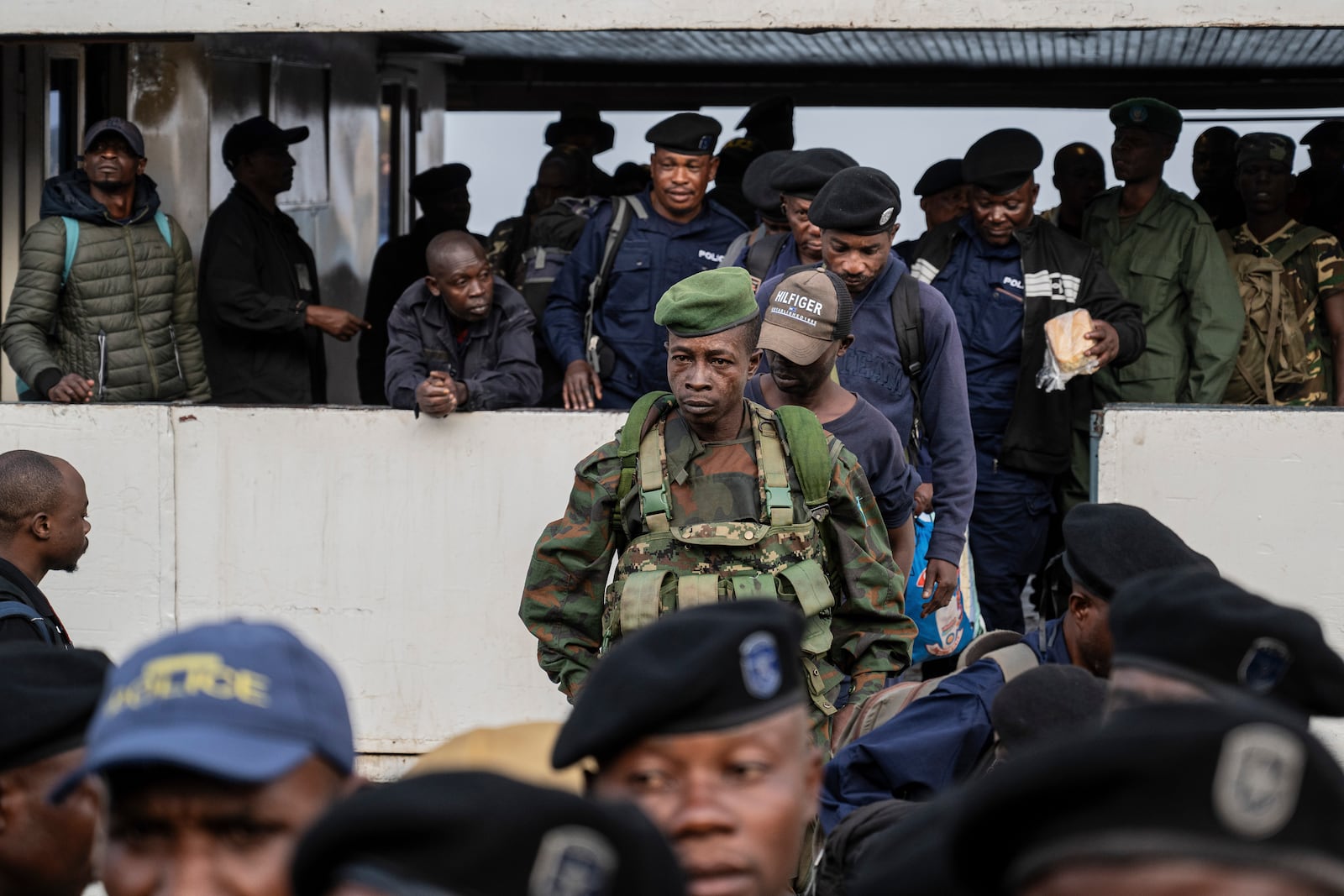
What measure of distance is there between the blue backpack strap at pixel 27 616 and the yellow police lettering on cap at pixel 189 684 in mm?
2245

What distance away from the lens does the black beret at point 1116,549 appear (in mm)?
3375

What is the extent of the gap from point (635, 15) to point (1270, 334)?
2.80m

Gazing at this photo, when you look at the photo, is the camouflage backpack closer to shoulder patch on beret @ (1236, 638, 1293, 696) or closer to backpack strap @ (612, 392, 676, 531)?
backpack strap @ (612, 392, 676, 531)

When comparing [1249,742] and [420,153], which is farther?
[420,153]

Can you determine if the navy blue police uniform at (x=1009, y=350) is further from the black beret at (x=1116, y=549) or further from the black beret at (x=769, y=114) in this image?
the black beret at (x=1116, y=549)

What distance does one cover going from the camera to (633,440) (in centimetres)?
389

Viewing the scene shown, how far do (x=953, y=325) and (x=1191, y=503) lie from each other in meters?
1.22

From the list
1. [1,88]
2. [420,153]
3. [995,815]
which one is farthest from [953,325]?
[420,153]

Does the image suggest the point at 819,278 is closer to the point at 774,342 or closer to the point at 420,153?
the point at 774,342

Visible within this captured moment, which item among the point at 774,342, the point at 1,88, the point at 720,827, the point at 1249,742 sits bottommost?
the point at 720,827

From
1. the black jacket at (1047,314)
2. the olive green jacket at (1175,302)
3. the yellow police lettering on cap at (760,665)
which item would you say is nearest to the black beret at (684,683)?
the yellow police lettering on cap at (760,665)

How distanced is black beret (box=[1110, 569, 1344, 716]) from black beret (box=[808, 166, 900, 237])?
114 inches

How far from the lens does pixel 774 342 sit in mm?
4293

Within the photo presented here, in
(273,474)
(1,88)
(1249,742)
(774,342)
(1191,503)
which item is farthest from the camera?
(1,88)
